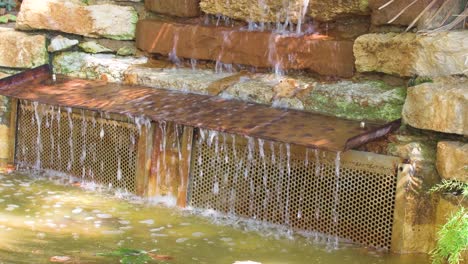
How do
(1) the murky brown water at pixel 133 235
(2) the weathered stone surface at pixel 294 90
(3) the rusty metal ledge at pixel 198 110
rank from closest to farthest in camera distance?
(1) the murky brown water at pixel 133 235, (3) the rusty metal ledge at pixel 198 110, (2) the weathered stone surface at pixel 294 90

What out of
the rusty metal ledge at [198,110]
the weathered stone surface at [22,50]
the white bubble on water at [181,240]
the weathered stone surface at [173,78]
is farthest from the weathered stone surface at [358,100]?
the weathered stone surface at [22,50]

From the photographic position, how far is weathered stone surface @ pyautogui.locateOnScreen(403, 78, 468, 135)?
453 cm

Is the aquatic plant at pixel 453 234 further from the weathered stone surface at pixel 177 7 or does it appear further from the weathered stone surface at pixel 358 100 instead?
the weathered stone surface at pixel 177 7

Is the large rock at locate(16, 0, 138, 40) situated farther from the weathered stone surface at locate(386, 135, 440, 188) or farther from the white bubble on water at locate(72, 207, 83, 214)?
the weathered stone surface at locate(386, 135, 440, 188)

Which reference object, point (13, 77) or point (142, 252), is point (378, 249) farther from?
point (13, 77)

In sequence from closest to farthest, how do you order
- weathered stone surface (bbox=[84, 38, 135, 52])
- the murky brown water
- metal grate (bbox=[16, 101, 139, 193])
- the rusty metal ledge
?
the murky brown water < the rusty metal ledge < metal grate (bbox=[16, 101, 139, 193]) < weathered stone surface (bbox=[84, 38, 135, 52])

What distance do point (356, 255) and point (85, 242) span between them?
1512 mm

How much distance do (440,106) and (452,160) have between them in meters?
0.32

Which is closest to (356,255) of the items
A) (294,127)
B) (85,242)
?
(294,127)

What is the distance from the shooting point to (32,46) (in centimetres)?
643

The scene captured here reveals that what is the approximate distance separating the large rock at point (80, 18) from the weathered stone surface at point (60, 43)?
70 millimetres

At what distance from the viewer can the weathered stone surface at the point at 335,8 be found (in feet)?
17.6

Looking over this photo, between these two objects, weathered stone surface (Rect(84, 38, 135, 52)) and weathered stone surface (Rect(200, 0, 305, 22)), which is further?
weathered stone surface (Rect(84, 38, 135, 52))

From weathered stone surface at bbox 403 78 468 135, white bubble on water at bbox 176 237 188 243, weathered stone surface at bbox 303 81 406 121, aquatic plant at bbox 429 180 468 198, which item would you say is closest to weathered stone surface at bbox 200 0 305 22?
weathered stone surface at bbox 303 81 406 121
